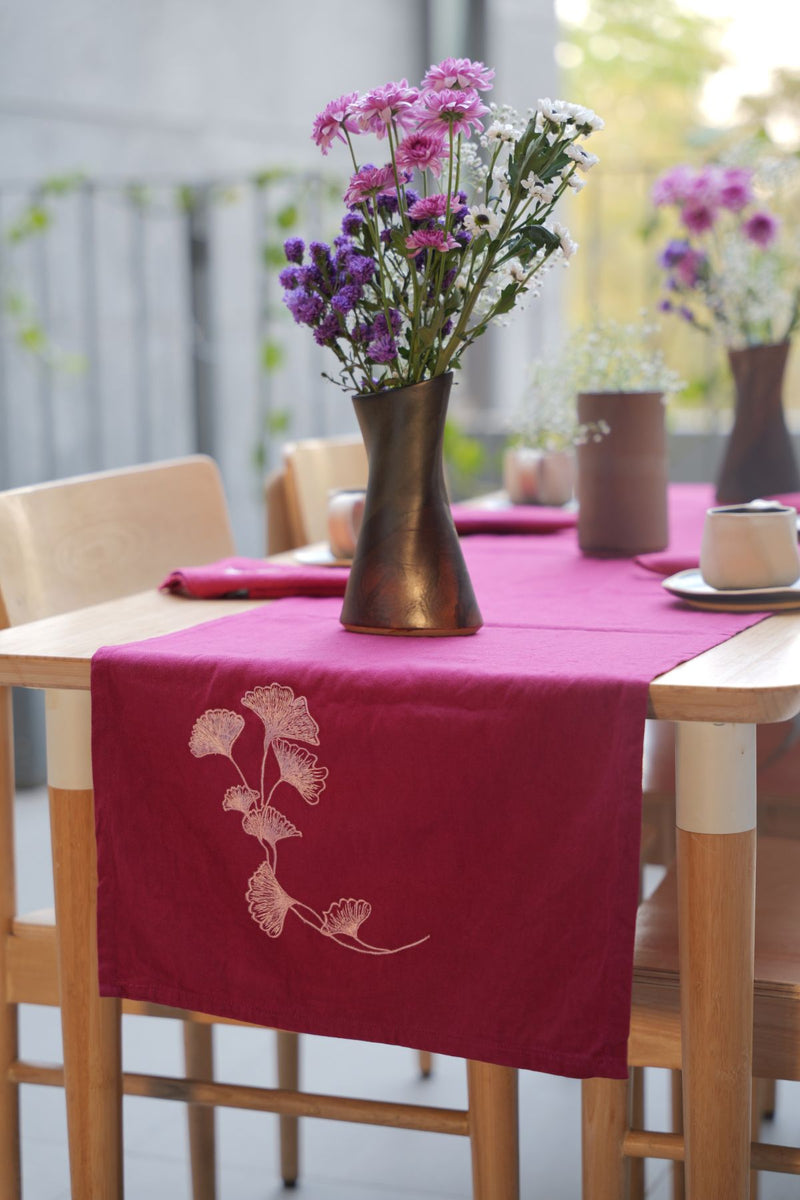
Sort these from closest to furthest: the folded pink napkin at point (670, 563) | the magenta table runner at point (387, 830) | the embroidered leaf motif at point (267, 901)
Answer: the magenta table runner at point (387, 830) → the embroidered leaf motif at point (267, 901) → the folded pink napkin at point (670, 563)

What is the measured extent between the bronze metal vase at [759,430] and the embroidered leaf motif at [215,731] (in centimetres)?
121

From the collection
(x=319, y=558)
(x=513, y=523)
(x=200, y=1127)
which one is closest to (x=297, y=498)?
(x=513, y=523)

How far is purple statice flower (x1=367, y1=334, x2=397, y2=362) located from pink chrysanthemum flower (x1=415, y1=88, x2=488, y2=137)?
0.18 metres

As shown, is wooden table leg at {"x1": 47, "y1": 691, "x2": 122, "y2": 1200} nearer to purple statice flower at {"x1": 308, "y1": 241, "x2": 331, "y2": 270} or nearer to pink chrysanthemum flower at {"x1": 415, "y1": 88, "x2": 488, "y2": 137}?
purple statice flower at {"x1": 308, "y1": 241, "x2": 331, "y2": 270}

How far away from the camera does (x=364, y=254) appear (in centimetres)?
131

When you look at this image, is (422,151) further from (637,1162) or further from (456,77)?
(637,1162)

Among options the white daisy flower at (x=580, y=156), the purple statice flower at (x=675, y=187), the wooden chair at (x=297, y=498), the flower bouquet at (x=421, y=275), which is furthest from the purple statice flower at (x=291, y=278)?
the purple statice flower at (x=675, y=187)

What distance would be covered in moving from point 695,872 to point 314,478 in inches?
53.9

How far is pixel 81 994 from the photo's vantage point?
4.52 ft

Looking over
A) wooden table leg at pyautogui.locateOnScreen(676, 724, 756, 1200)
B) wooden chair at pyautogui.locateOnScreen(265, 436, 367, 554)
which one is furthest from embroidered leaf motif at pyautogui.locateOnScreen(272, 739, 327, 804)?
wooden chair at pyautogui.locateOnScreen(265, 436, 367, 554)

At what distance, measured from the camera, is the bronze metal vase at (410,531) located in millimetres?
1325

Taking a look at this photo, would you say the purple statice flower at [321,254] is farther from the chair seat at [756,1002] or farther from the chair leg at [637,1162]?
the chair leg at [637,1162]

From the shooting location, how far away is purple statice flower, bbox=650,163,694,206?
7.63 feet

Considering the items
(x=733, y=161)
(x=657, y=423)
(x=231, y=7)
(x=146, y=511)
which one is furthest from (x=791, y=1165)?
(x=231, y=7)
